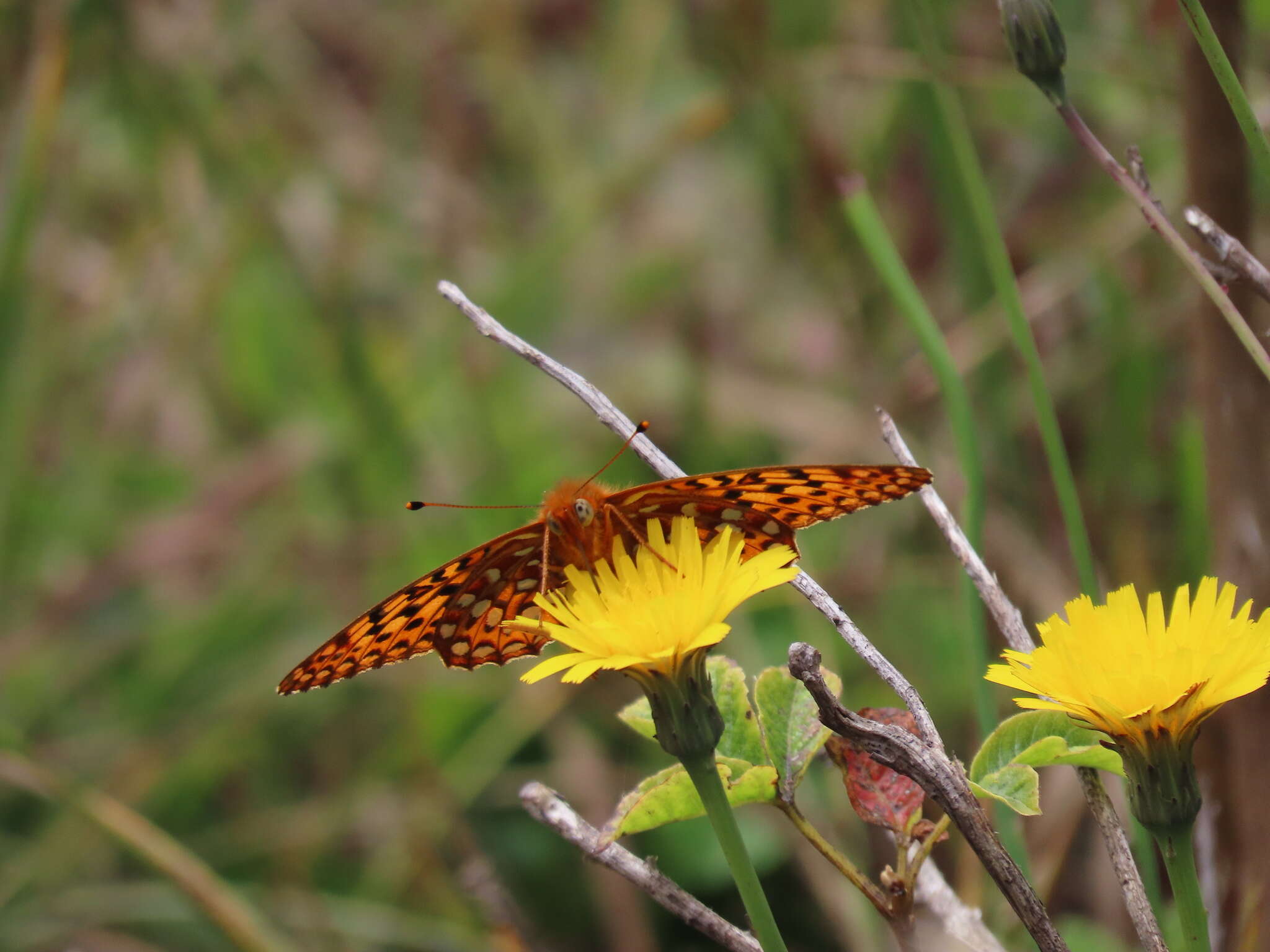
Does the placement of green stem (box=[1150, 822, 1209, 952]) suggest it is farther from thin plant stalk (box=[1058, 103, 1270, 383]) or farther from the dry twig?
thin plant stalk (box=[1058, 103, 1270, 383])

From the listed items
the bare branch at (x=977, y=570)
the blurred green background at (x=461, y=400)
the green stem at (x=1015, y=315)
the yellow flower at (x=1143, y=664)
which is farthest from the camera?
the blurred green background at (x=461, y=400)

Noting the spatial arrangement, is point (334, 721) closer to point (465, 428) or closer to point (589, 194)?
point (465, 428)

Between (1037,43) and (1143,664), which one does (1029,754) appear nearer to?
(1143,664)

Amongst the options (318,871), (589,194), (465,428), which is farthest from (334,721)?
(589,194)

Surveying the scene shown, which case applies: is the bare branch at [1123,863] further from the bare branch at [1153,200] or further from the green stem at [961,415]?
the bare branch at [1153,200]

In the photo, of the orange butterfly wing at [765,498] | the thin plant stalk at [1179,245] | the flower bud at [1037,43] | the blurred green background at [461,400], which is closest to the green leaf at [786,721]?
the orange butterfly wing at [765,498]

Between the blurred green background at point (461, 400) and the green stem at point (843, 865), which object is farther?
the blurred green background at point (461, 400)

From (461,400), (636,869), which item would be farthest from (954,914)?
(461,400)
